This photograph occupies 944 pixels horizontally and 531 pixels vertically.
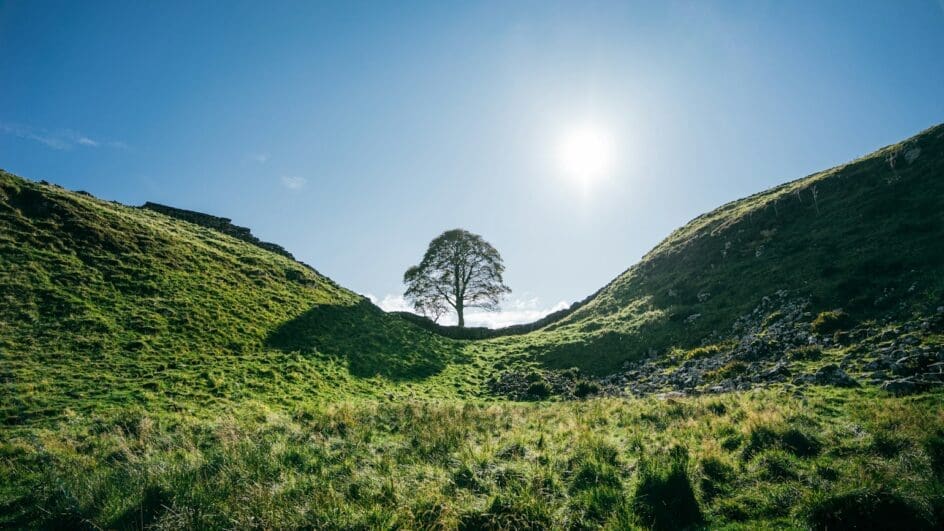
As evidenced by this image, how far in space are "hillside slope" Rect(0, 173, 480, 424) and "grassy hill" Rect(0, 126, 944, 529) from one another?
0.17m

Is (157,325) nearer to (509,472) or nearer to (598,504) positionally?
(509,472)

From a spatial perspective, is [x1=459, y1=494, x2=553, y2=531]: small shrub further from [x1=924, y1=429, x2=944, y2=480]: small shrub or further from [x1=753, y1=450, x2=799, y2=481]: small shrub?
[x1=924, y1=429, x2=944, y2=480]: small shrub

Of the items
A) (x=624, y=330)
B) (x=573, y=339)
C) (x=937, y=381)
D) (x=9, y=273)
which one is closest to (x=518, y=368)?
(x=573, y=339)

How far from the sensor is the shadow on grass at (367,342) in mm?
26672

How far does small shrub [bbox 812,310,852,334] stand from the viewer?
58.6ft

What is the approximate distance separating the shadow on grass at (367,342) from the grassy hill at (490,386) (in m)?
0.26

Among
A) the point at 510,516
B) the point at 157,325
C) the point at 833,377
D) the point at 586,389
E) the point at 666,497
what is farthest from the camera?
the point at 586,389

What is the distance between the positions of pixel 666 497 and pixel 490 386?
19.4 meters

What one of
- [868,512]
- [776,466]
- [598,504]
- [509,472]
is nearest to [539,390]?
[509,472]

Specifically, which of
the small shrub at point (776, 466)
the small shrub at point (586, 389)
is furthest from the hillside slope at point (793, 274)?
the small shrub at point (776, 466)

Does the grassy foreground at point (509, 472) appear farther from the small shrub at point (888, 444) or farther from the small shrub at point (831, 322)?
Result: the small shrub at point (831, 322)

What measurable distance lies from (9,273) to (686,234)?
56924 mm

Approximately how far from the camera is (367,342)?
30.8 m

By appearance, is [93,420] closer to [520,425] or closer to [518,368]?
→ [520,425]
